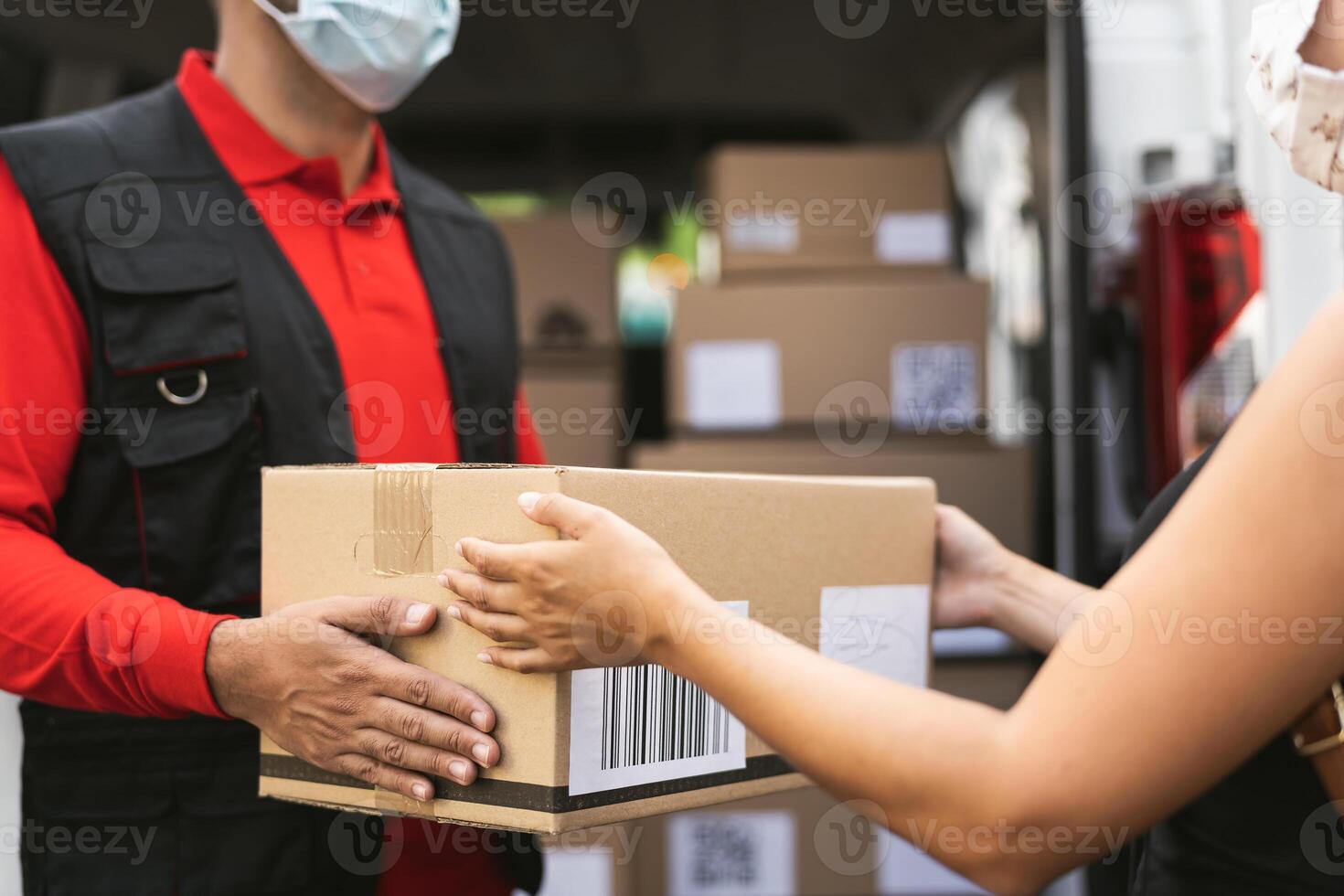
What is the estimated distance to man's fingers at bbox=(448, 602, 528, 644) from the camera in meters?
0.72

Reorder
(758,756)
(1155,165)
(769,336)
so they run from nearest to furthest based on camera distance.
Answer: (758,756), (1155,165), (769,336)

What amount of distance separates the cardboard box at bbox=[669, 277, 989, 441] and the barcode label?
1.09 meters

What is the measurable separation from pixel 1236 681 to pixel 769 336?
134 cm

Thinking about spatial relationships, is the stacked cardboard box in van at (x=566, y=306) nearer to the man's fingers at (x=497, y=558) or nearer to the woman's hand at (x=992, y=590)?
the woman's hand at (x=992, y=590)

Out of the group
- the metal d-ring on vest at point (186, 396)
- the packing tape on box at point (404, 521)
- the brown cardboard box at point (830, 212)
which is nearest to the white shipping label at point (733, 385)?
the brown cardboard box at point (830, 212)

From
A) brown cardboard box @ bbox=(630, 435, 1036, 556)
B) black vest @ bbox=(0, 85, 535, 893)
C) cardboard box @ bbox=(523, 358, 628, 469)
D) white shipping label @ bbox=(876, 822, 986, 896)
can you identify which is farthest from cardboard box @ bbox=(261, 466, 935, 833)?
cardboard box @ bbox=(523, 358, 628, 469)

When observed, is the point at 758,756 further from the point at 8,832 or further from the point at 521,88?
the point at 521,88

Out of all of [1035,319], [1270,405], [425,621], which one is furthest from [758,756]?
[1035,319]

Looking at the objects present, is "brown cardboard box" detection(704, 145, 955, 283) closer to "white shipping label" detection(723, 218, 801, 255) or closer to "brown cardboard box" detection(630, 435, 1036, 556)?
"white shipping label" detection(723, 218, 801, 255)

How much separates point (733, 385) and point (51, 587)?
1229 mm

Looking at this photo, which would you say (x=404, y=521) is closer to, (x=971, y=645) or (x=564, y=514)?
(x=564, y=514)

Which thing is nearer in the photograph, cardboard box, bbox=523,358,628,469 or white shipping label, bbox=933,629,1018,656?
white shipping label, bbox=933,629,1018,656

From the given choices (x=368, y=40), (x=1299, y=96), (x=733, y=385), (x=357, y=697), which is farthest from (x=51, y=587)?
(x=733, y=385)

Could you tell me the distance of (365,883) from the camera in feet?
3.19
